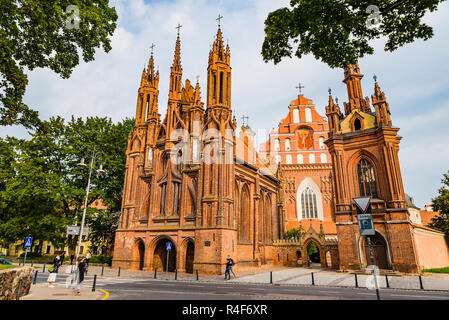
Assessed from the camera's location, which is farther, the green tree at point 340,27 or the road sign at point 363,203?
the road sign at point 363,203

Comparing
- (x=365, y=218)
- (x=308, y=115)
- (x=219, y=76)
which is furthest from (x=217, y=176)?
(x=308, y=115)

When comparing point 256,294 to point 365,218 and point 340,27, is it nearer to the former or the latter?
point 365,218

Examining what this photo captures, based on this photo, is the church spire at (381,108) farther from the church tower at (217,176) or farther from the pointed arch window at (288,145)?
the pointed arch window at (288,145)

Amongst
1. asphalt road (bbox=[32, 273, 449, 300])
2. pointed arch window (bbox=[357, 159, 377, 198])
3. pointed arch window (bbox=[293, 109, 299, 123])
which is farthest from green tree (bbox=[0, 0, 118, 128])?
pointed arch window (bbox=[293, 109, 299, 123])

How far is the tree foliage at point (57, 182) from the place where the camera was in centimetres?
2806

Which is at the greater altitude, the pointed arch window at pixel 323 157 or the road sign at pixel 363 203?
the pointed arch window at pixel 323 157

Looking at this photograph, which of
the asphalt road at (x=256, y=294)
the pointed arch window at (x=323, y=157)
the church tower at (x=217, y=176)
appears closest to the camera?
the asphalt road at (x=256, y=294)

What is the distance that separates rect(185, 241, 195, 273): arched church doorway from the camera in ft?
82.6

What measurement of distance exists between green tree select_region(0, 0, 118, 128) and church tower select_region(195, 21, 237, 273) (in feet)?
51.6

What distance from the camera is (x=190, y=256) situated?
25391mm

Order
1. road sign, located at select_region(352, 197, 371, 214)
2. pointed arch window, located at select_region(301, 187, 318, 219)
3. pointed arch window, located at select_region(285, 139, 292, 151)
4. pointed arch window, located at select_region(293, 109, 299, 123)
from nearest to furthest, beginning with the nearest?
road sign, located at select_region(352, 197, 371, 214), pointed arch window, located at select_region(301, 187, 318, 219), pointed arch window, located at select_region(285, 139, 292, 151), pointed arch window, located at select_region(293, 109, 299, 123)

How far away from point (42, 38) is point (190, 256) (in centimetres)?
2071

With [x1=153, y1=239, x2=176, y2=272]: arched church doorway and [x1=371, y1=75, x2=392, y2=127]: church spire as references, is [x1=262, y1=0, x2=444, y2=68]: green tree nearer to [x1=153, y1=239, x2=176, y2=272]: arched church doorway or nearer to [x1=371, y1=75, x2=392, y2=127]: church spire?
[x1=371, y1=75, x2=392, y2=127]: church spire

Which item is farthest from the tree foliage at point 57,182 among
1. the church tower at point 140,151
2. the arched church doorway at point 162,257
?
the arched church doorway at point 162,257
